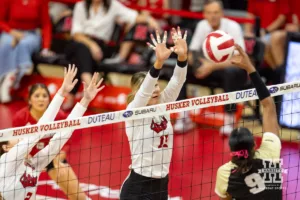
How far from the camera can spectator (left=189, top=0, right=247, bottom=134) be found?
1183 cm

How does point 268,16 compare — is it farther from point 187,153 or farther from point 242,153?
point 242,153

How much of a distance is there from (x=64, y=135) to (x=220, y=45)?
6.98 ft

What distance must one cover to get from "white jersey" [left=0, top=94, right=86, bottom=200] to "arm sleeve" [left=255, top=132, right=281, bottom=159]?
1695mm

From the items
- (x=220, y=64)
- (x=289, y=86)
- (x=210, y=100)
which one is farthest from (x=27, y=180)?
(x=220, y=64)

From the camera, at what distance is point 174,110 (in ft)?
25.2

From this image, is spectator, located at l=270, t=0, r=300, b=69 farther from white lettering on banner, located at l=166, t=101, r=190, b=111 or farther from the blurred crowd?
white lettering on banner, located at l=166, t=101, r=190, b=111

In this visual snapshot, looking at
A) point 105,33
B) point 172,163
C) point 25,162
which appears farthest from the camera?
point 105,33

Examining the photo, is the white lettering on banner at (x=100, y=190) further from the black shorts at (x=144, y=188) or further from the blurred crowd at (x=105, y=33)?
the blurred crowd at (x=105, y=33)

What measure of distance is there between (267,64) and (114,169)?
328cm

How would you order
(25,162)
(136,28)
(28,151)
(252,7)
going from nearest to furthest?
(28,151) < (25,162) < (136,28) < (252,7)

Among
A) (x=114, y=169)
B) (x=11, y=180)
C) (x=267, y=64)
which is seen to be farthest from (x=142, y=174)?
(x=267, y=64)

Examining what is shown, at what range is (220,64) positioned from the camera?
470 inches

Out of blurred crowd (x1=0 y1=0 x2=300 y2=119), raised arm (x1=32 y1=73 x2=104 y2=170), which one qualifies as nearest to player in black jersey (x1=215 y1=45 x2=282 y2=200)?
raised arm (x1=32 y1=73 x2=104 y2=170)

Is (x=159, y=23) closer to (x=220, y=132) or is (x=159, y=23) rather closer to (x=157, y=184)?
(x=220, y=132)
